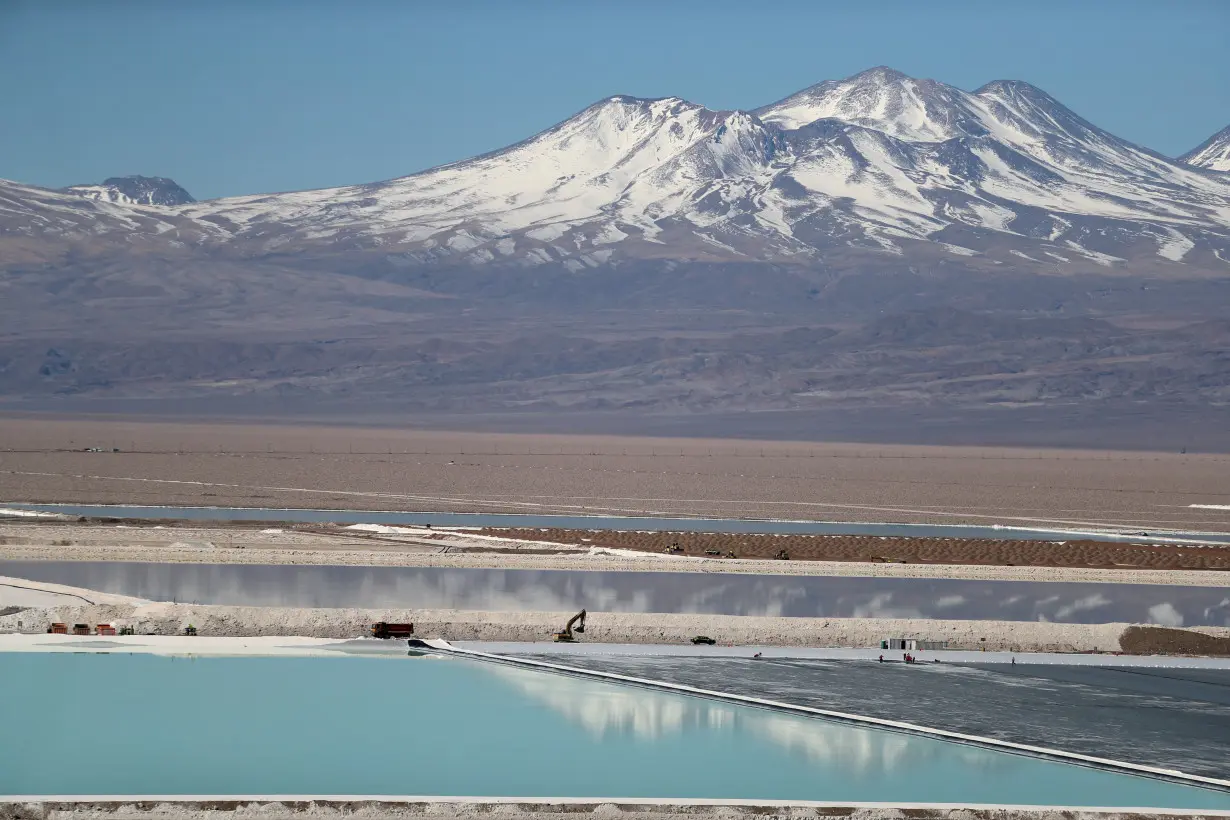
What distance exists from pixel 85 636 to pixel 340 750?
5560 millimetres

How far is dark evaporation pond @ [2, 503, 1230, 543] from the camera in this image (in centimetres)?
3591

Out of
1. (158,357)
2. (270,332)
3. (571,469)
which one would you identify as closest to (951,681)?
(571,469)

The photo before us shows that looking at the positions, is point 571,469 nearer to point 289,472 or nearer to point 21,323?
point 289,472

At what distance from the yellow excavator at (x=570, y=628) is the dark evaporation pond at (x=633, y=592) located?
2014mm

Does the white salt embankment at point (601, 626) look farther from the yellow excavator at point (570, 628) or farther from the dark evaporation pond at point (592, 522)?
the dark evaporation pond at point (592, 522)

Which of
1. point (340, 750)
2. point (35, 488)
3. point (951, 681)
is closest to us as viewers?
point (340, 750)

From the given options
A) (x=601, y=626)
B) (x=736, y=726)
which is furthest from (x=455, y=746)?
(x=601, y=626)

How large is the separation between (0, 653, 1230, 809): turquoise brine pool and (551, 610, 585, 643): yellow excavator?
2.35m

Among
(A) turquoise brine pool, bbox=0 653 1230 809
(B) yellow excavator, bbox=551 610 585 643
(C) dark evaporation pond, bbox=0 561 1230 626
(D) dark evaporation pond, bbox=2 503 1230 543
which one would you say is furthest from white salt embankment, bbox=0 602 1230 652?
(D) dark evaporation pond, bbox=2 503 1230 543

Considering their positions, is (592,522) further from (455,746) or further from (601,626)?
(455,746)

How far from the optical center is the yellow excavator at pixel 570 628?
19.2m

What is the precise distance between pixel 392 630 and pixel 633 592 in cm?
627

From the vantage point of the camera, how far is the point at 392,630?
1897cm

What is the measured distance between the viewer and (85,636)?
1823 cm
